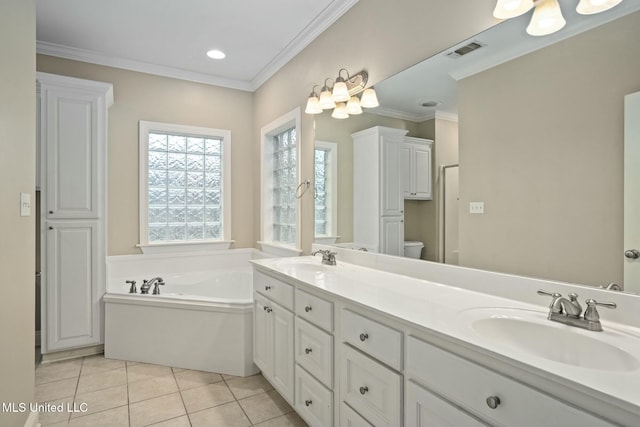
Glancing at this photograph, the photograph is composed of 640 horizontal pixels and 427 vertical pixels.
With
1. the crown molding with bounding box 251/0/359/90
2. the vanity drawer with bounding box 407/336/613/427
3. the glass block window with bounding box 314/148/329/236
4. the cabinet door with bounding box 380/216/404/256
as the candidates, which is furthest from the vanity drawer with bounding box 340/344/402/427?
the crown molding with bounding box 251/0/359/90

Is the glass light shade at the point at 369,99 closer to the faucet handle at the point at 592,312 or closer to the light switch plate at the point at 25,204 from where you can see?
the faucet handle at the point at 592,312

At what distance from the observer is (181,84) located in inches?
138

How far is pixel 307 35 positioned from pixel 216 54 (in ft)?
2.98

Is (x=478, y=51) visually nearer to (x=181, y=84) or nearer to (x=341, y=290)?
(x=341, y=290)

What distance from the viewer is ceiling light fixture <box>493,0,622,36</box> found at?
1.16 metres

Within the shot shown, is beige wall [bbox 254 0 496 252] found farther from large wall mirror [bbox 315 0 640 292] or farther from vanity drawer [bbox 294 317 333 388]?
vanity drawer [bbox 294 317 333 388]

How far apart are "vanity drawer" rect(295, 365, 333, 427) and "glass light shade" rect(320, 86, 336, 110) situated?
1.64m

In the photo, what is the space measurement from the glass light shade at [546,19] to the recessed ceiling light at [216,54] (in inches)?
99.2

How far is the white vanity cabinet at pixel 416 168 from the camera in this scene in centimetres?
177

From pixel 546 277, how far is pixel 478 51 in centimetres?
98

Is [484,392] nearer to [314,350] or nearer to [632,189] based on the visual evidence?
[632,189]

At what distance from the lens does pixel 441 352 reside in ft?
3.34

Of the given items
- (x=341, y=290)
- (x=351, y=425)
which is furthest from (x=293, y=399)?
(x=341, y=290)

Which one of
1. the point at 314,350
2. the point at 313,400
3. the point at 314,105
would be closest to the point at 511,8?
the point at 314,105
